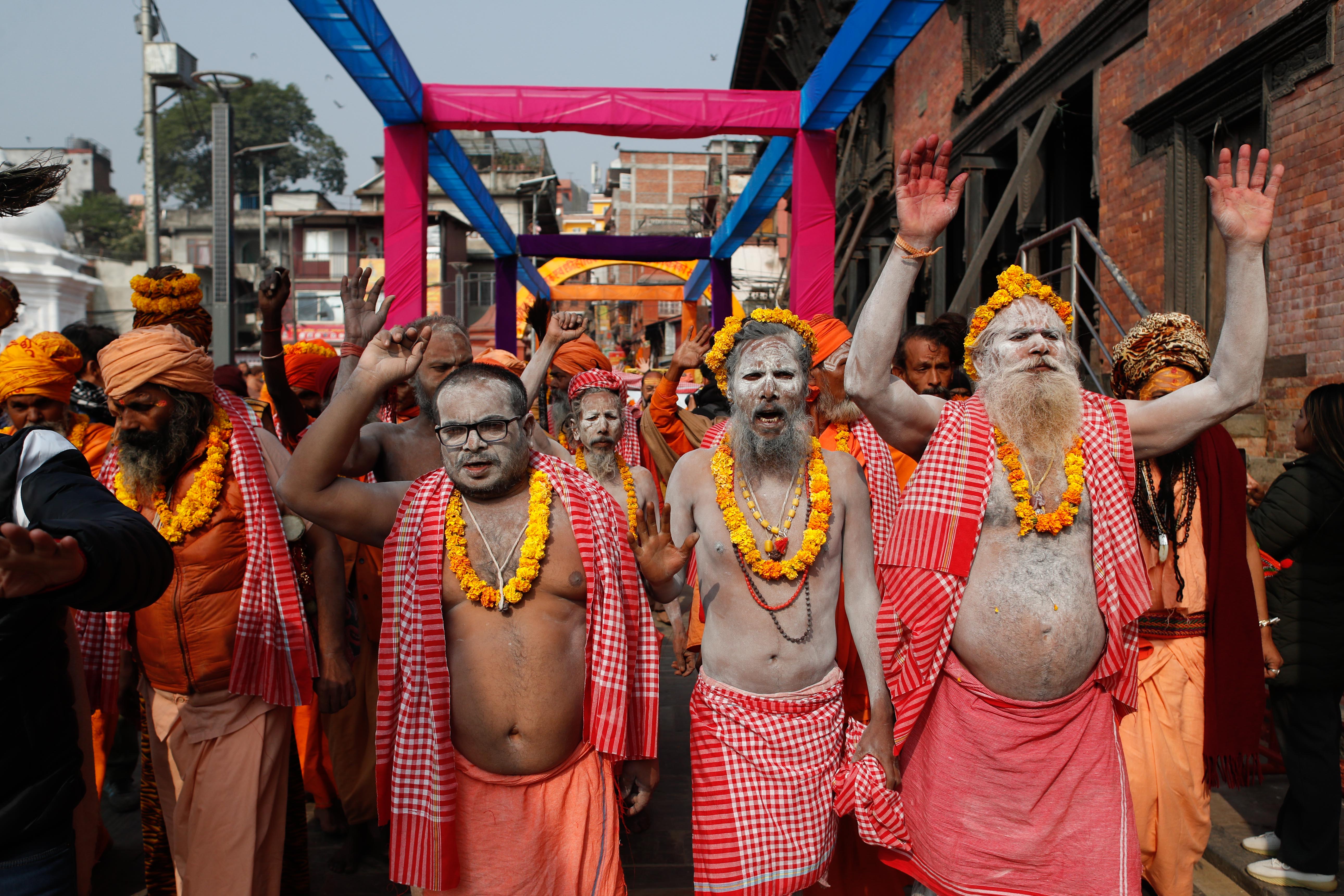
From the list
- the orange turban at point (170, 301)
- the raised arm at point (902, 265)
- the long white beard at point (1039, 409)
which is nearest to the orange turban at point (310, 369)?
the orange turban at point (170, 301)

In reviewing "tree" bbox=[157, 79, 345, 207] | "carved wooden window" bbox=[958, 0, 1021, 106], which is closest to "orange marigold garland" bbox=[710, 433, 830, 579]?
"carved wooden window" bbox=[958, 0, 1021, 106]

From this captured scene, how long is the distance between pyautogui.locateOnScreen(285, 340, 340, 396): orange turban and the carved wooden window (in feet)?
27.6

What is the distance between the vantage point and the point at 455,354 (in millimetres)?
4086

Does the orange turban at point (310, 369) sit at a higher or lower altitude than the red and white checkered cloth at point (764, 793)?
higher

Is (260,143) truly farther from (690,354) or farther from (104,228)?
(690,354)

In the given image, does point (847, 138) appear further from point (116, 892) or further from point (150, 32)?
point (116, 892)

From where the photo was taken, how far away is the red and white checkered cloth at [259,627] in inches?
123

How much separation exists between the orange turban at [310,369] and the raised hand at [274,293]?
4.09 feet

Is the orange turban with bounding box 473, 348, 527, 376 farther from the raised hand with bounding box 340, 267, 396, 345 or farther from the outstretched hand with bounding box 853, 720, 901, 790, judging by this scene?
the outstretched hand with bounding box 853, 720, 901, 790

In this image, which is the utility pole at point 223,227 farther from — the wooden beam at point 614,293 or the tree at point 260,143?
the tree at point 260,143

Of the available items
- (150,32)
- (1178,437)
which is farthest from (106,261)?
(1178,437)

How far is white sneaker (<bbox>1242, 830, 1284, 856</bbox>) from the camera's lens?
404cm

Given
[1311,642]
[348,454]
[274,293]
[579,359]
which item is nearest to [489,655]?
[348,454]

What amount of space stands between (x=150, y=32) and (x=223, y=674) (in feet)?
42.8
